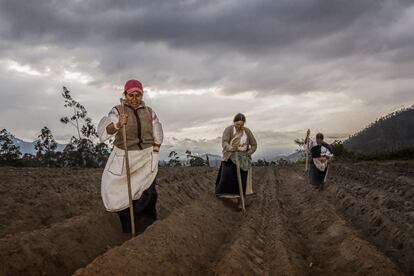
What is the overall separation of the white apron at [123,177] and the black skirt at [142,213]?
0.07m

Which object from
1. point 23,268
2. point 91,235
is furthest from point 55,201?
point 23,268

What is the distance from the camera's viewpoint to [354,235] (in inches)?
267

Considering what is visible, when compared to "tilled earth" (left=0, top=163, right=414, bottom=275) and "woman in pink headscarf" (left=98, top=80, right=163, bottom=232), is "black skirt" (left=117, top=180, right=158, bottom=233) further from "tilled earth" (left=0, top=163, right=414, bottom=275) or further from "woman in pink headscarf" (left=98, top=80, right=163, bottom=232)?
"tilled earth" (left=0, top=163, right=414, bottom=275)

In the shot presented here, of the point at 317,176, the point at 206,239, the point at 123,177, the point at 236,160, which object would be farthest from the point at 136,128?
the point at 317,176

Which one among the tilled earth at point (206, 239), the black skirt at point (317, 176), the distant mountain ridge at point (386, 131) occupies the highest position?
the distant mountain ridge at point (386, 131)

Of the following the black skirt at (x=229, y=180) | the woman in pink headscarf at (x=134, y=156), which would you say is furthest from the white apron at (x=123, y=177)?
the black skirt at (x=229, y=180)

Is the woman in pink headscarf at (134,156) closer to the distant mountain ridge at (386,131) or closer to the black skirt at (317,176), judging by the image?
the black skirt at (317,176)

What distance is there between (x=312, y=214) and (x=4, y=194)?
6077mm

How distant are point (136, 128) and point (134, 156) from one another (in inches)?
15.2

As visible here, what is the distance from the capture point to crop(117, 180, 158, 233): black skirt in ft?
22.1

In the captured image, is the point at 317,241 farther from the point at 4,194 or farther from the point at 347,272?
the point at 4,194

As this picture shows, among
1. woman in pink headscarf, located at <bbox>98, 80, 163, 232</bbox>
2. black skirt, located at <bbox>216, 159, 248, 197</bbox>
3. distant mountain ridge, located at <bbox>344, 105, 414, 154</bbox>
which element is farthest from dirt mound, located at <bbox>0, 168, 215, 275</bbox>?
distant mountain ridge, located at <bbox>344, 105, 414, 154</bbox>

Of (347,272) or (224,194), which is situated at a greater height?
(224,194)

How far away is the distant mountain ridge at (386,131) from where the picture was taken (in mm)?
106256
